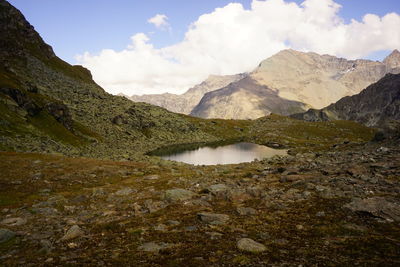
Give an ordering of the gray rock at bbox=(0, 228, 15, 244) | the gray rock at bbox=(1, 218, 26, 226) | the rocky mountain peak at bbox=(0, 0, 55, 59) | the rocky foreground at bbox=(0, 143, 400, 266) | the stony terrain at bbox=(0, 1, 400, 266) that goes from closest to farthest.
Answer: the rocky foreground at bbox=(0, 143, 400, 266)
the stony terrain at bbox=(0, 1, 400, 266)
the gray rock at bbox=(0, 228, 15, 244)
the gray rock at bbox=(1, 218, 26, 226)
the rocky mountain peak at bbox=(0, 0, 55, 59)

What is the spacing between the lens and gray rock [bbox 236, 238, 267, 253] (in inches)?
516

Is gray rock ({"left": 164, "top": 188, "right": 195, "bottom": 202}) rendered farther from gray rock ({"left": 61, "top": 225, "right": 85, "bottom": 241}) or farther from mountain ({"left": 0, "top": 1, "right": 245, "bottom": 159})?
mountain ({"left": 0, "top": 1, "right": 245, "bottom": 159})

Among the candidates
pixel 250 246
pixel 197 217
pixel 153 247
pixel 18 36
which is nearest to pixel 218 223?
pixel 197 217

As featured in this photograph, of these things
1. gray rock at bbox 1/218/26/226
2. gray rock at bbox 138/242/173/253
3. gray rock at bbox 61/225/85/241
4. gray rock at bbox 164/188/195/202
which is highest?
gray rock at bbox 164/188/195/202

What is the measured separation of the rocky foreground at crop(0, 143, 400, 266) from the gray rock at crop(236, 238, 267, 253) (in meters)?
0.05

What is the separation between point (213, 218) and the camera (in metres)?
18.3

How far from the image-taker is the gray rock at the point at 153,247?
1416 cm

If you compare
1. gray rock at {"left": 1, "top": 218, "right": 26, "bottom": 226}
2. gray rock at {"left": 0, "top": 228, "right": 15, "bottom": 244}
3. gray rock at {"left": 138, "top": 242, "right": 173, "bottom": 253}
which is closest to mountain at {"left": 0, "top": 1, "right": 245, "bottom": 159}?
gray rock at {"left": 1, "top": 218, "right": 26, "bottom": 226}

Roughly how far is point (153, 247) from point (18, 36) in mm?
192537

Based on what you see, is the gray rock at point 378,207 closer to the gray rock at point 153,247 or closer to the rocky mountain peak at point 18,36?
the gray rock at point 153,247

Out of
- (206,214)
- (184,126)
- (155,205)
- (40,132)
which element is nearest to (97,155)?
(40,132)

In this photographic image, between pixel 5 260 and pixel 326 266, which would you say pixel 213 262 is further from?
pixel 5 260

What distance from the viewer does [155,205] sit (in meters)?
23.8

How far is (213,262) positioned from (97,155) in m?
75.0
